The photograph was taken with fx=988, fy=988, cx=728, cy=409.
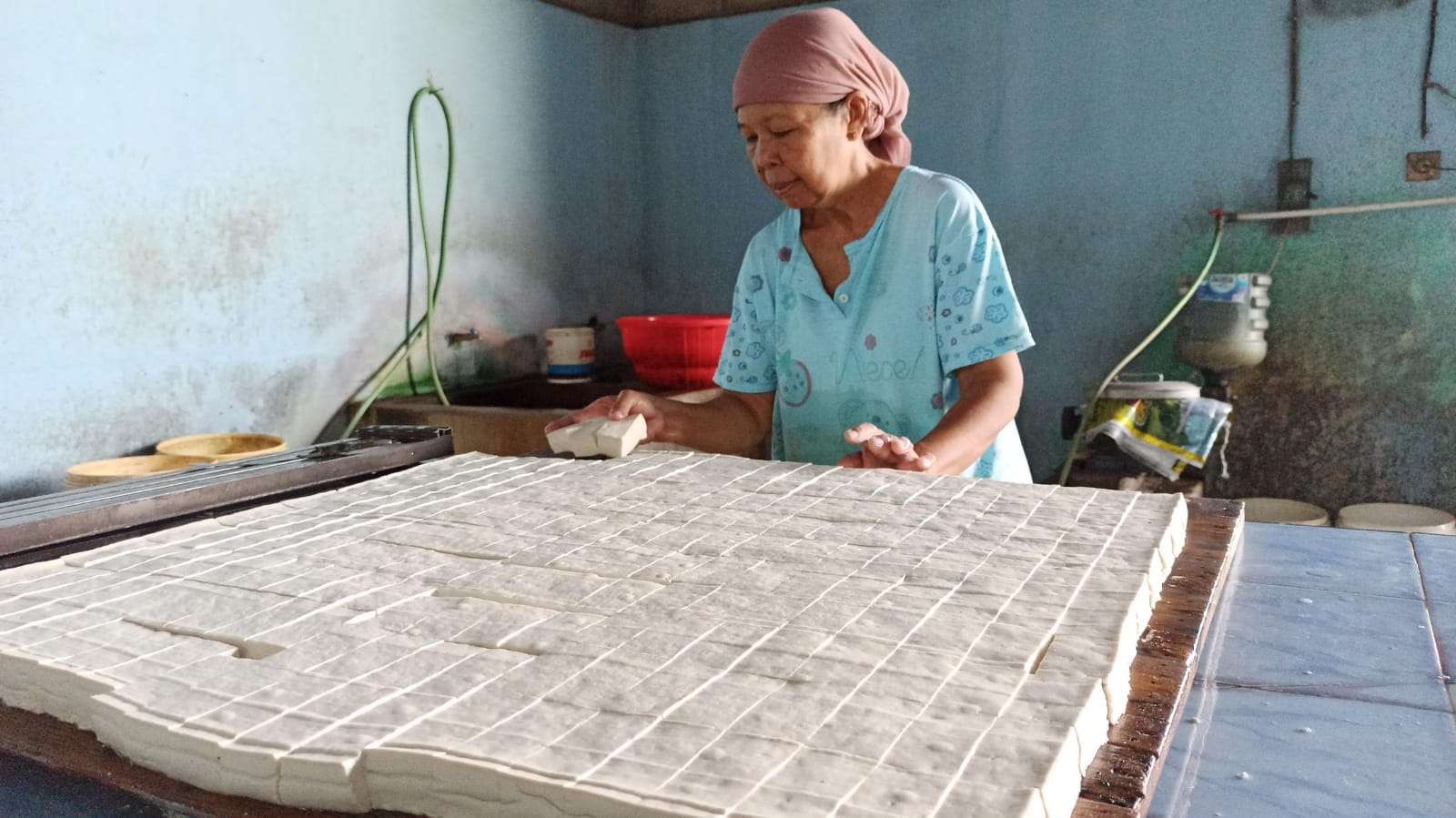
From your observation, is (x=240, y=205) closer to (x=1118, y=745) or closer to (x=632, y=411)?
(x=632, y=411)

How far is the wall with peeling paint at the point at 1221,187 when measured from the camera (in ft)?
11.2

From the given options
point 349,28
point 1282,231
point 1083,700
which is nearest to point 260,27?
point 349,28

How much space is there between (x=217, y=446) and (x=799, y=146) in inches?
69.3

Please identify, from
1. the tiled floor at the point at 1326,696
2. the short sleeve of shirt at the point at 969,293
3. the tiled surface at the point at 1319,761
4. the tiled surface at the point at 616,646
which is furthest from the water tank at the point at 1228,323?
the tiled surface at the point at 1319,761

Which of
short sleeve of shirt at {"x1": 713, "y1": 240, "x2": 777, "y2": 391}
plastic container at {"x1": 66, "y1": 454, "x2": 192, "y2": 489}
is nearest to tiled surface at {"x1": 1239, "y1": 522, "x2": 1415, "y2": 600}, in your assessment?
short sleeve of shirt at {"x1": 713, "y1": 240, "x2": 777, "y2": 391}

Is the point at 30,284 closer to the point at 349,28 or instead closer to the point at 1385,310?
the point at 349,28

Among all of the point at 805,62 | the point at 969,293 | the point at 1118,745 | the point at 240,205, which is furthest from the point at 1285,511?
the point at 240,205

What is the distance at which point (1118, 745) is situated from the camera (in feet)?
2.25

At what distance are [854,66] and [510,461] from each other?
93 cm

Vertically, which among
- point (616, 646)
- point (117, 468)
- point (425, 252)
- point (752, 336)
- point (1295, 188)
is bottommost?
point (117, 468)

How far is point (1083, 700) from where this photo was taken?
2.19 feet

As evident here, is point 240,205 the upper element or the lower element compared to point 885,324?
upper

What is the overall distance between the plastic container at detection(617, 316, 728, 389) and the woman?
1182 millimetres

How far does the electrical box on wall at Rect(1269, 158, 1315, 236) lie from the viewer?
348 centimetres
